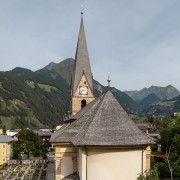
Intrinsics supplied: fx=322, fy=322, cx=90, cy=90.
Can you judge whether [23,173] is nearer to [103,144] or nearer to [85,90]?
[85,90]

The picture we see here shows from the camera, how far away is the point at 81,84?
158ft

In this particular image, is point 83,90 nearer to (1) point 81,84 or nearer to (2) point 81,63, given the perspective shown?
(1) point 81,84

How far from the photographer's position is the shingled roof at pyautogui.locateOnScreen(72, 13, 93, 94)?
48156 millimetres

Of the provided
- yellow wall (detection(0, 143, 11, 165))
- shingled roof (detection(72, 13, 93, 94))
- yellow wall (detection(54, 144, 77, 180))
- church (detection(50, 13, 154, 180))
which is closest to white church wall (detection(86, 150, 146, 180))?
church (detection(50, 13, 154, 180))

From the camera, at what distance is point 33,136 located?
94188mm

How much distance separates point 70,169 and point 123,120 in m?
9.08

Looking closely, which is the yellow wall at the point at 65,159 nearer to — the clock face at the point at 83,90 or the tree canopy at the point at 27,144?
the clock face at the point at 83,90

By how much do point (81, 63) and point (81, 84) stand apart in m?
3.34

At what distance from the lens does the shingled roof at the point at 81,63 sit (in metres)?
48.2

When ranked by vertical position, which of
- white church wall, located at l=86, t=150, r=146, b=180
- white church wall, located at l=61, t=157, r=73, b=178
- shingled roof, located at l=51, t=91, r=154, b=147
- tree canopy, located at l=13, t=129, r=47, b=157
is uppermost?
shingled roof, located at l=51, t=91, r=154, b=147

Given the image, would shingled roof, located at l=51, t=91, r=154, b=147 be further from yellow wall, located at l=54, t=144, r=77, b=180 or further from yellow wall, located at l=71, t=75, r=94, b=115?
yellow wall, located at l=71, t=75, r=94, b=115

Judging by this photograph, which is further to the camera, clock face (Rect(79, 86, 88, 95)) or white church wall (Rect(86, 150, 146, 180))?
clock face (Rect(79, 86, 88, 95))

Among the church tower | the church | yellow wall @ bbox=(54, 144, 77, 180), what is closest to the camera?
the church

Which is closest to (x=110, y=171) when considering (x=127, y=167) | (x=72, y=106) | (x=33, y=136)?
(x=127, y=167)
